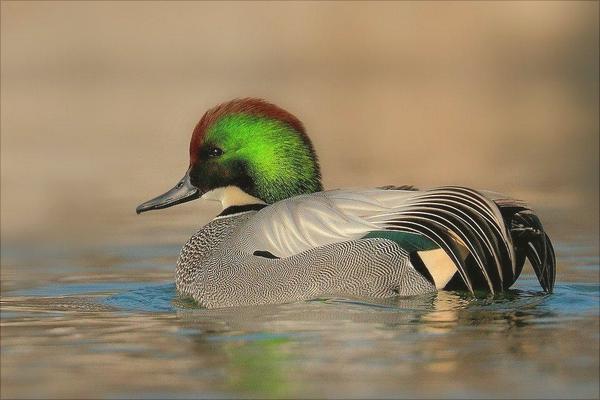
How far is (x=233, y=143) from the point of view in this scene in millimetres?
9031

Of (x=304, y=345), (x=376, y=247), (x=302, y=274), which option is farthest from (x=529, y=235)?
(x=304, y=345)

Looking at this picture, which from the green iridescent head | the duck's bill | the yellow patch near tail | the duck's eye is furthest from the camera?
the duck's bill

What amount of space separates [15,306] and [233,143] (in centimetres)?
152

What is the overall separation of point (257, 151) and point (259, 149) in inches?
0.7

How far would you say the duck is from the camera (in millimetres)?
7820

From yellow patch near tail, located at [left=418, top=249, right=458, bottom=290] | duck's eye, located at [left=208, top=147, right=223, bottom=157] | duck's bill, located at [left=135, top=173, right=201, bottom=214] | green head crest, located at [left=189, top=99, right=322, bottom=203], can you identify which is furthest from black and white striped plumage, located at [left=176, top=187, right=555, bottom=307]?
duck's bill, located at [left=135, top=173, right=201, bottom=214]

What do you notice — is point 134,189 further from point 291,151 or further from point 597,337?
point 597,337

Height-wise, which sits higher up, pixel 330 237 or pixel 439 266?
pixel 330 237

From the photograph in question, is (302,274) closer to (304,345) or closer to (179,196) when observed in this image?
(304,345)

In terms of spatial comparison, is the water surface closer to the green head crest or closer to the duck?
the duck

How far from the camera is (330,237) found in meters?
8.10

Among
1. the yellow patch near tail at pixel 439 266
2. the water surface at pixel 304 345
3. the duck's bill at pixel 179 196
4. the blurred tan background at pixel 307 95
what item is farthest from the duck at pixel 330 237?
the blurred tan background at pixel 307 95

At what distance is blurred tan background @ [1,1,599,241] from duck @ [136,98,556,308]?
7.87ft

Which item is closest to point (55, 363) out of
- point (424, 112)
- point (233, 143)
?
point (233, 143)
